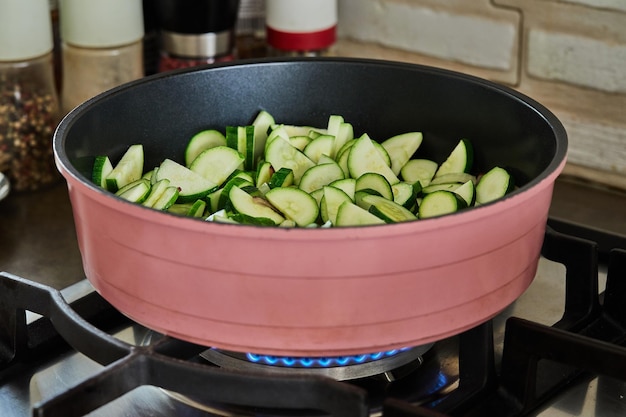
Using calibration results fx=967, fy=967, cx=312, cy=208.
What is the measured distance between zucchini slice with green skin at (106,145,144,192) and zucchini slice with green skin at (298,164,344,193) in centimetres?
16

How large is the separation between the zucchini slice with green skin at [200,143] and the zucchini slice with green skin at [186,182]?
0.17ft

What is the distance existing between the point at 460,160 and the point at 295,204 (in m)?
0.20

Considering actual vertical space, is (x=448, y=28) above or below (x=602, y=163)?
above

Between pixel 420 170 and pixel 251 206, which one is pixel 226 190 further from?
pixel 420 170

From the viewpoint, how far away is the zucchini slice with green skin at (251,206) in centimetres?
86

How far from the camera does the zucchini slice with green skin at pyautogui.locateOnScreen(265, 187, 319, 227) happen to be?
0.87 metres

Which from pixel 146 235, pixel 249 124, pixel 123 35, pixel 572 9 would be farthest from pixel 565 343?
pixel 123 35

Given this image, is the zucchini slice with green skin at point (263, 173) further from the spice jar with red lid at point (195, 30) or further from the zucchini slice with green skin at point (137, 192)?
the spice jar with red lid at point (195, 30)

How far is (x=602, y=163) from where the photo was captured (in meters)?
1.24

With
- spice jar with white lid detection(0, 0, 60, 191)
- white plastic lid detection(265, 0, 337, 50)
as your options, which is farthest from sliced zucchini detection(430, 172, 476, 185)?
spice jar with white lid detection(0, 0, 60, 191)

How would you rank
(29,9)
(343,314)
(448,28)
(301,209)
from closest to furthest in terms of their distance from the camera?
(343,314), (301,209), (29,9), (448,28)

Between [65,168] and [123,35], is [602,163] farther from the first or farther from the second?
[65,168]

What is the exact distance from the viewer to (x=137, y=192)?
88 centimetres

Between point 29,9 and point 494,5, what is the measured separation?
0.59 m
